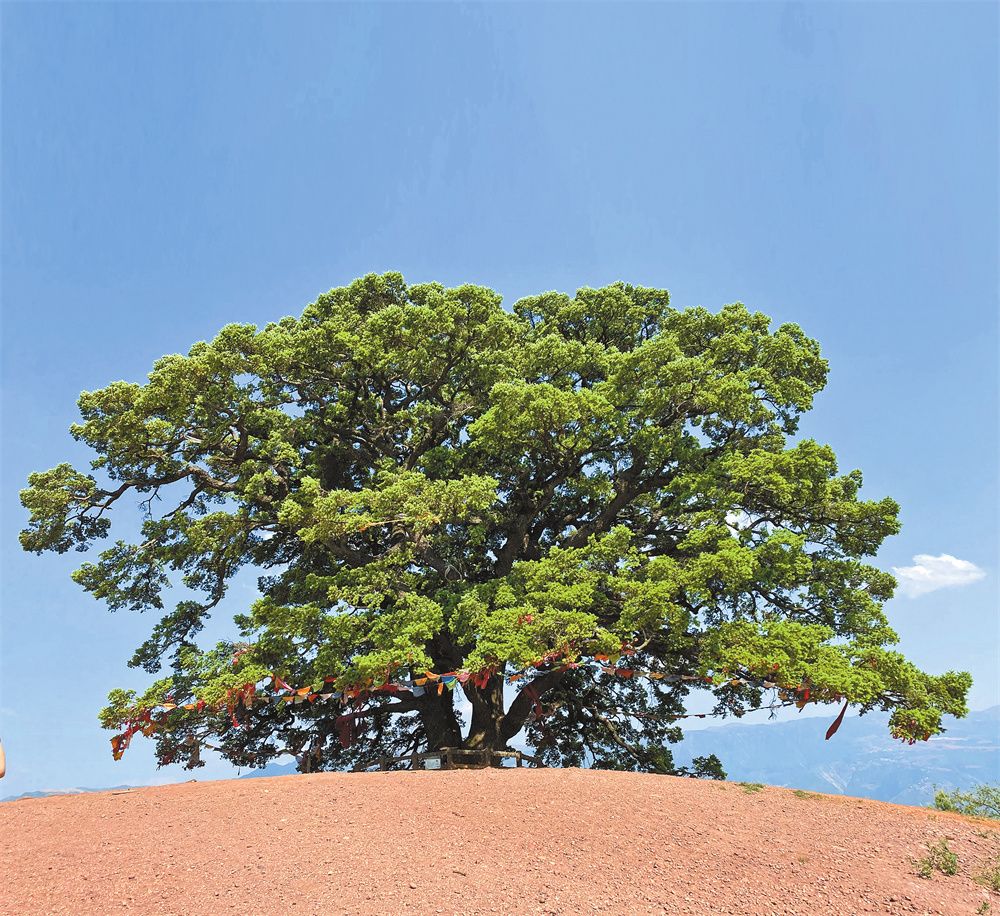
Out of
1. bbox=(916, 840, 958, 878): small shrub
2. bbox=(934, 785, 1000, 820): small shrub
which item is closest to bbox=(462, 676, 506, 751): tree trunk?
bbox=(934, 785, 1000, 820): small shrub

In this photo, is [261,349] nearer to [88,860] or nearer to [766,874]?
[88,860]

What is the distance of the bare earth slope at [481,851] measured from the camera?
5.65 metres

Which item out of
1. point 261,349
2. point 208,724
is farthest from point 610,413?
point 208,724

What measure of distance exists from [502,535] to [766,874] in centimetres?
1207

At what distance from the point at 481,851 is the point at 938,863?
14.5 ft

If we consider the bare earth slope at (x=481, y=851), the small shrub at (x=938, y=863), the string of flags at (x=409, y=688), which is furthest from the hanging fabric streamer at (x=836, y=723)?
the small shrub at (x=938, y=863)

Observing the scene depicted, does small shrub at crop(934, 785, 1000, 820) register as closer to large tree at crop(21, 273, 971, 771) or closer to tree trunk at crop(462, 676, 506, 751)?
large tree at crop(21, 273, 971, 771)

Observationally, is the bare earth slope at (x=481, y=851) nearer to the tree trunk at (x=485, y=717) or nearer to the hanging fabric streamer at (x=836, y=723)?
the hanging fabric streamer at (x=836, y=723)

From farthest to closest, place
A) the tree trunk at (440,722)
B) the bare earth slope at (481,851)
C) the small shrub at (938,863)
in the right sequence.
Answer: the tree trunk at (440,722), the small shrub at (938,863), the bare earth slope at (481,851)

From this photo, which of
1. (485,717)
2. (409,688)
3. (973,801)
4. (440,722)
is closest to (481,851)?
(409,688)

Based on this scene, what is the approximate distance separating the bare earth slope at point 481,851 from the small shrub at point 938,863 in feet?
0.31

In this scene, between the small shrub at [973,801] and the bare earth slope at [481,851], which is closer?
the bare earth slope at [481,851]

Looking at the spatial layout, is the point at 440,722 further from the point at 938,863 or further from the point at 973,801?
the point at 938,863

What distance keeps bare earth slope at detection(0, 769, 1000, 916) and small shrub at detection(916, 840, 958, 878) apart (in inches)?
3.7
